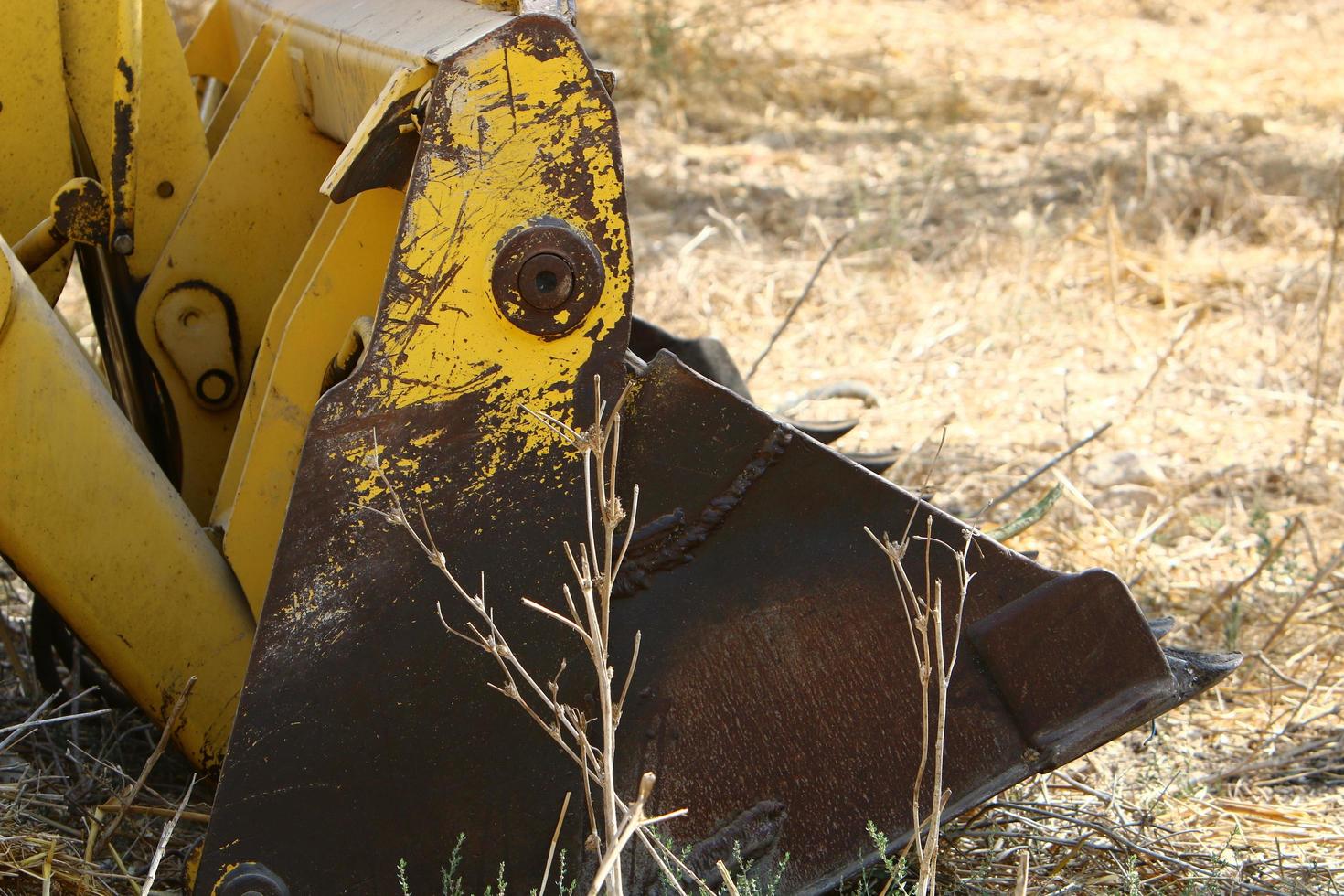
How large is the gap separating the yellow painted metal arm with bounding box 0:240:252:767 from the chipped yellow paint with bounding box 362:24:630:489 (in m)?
0.53

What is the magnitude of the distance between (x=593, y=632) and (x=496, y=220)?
56 cm

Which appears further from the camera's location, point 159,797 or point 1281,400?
point 1281,400

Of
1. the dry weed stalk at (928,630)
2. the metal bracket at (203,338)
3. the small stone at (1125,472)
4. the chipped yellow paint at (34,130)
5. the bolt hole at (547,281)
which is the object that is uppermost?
the chipped yellow paint at (34,130)

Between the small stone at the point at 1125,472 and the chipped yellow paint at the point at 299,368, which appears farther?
the small stone at the point at 1125,472

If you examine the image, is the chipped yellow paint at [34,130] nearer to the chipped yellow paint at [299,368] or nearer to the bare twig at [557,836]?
the chipped yellow paint at [299,368]

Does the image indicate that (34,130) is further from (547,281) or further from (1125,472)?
(1125,472)

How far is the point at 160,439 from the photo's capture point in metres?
2.77

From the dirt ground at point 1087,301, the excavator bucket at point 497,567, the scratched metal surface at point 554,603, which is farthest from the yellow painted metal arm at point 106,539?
the dirt ground at point 1087,301

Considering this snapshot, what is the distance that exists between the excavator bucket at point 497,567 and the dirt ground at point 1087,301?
1.75 ft

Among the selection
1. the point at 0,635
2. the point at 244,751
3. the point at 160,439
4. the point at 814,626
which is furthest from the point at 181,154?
the point at 814,626

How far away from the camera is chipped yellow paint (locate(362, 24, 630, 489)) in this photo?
1778 millimetres

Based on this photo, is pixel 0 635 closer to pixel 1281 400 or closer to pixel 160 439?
pixel 160 439

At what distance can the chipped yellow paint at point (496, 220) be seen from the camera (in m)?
1.78

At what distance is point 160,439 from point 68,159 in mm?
550
